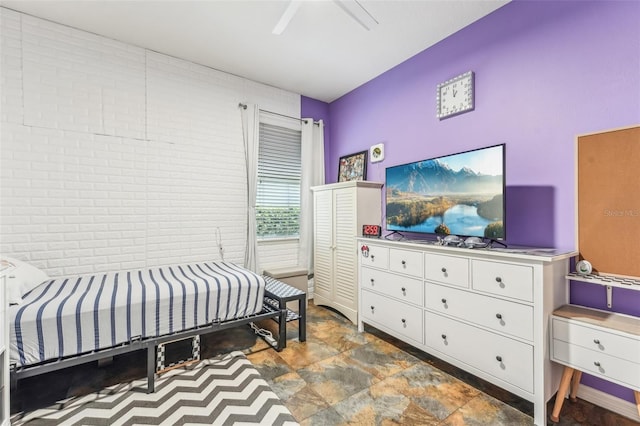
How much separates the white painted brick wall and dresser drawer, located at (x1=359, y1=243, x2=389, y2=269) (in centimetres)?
165

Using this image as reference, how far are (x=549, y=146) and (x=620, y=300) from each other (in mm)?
1110

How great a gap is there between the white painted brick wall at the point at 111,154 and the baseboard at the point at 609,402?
3.37 meters

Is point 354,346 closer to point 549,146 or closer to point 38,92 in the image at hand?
point 549,146

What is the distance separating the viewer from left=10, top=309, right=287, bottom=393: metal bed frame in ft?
5.70

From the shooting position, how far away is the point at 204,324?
2.33 m

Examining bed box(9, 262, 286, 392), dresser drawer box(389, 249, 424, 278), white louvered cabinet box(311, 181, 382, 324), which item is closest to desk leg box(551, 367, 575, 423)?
dresser drawer box(389, 249, 424, 278)

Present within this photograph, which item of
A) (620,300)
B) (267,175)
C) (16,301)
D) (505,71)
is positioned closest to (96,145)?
(16,301)

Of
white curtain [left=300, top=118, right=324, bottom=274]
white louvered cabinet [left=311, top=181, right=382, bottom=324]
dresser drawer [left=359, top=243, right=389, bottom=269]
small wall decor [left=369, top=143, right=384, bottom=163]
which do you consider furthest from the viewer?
white curtain [left=300, top=118, right=324, bottom=274]

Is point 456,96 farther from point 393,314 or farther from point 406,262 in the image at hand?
point 393,314

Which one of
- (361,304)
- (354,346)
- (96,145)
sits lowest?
(354,346)

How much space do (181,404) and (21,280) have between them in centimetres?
151

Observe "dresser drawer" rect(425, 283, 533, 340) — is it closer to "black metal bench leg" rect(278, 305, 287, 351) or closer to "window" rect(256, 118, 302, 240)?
"black metal bench leg" rect(278, 305, 287, 351)

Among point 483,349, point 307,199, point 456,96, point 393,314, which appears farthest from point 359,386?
point 456,96

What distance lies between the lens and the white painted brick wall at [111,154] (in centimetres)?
247
